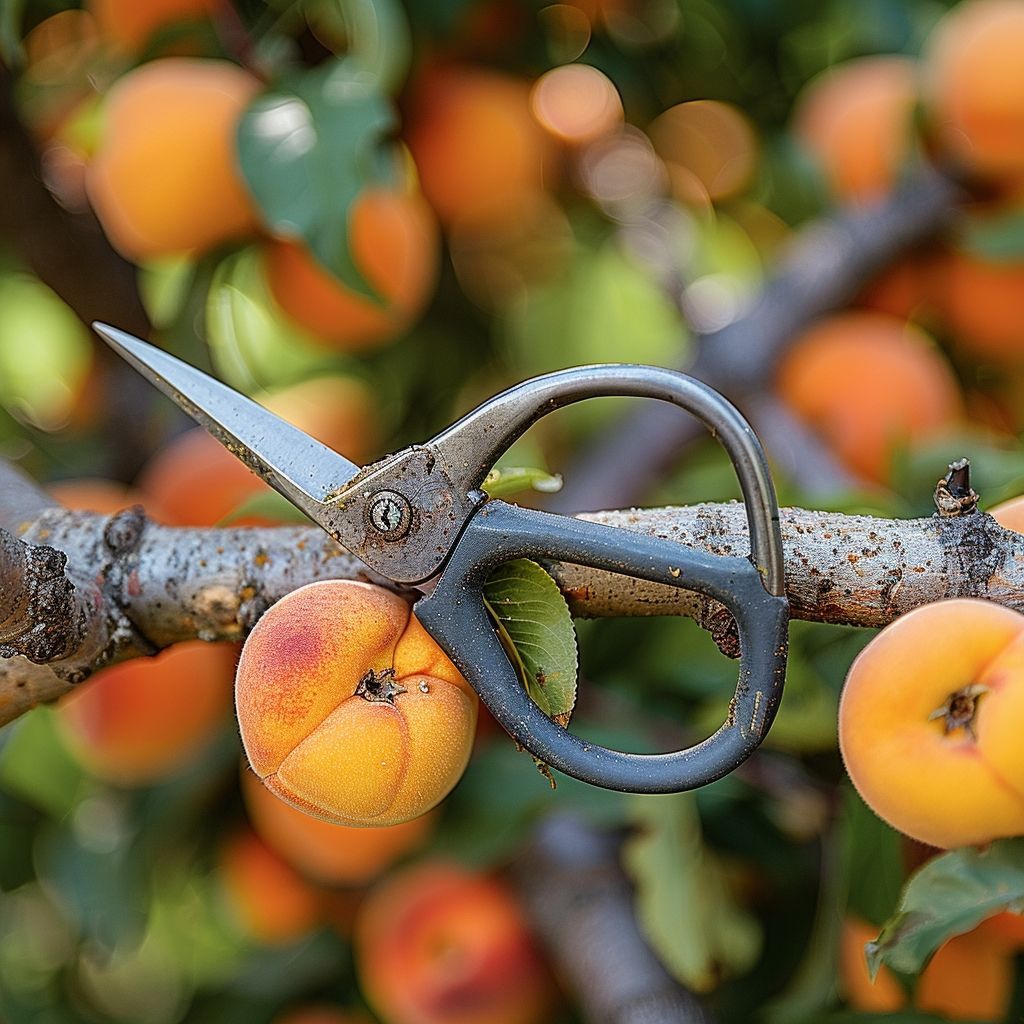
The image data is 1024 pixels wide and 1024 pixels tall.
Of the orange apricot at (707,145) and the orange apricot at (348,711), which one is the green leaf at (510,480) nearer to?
the orange apricot at (348,711)

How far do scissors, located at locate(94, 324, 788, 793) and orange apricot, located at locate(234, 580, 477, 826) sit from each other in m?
0.02

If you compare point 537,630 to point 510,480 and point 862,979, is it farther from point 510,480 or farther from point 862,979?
point 862,979

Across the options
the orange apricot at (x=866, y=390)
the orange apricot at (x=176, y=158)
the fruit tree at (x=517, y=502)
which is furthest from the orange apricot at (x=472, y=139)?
the orange apricot at (x=866, y=390)

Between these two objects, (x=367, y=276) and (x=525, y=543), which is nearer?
(x=525, y=543)

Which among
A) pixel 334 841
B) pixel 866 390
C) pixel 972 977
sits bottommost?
pixel 334 841

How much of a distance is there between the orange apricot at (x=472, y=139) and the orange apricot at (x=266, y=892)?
541 mm

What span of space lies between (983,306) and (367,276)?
513 millimetres

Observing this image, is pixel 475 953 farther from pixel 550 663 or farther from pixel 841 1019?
pixel 550 663

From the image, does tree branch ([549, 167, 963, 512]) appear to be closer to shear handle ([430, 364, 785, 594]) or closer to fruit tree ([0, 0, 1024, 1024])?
fruit tree ([0, 0, 1024, 1024])

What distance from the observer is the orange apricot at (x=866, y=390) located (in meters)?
0.91

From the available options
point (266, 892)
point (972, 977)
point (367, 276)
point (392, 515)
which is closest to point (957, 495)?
point (392, 515)

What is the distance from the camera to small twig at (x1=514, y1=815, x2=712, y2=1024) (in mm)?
756

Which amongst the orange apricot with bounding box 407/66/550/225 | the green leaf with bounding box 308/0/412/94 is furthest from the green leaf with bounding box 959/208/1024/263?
the green leaf with bounding box 308/0/412/94

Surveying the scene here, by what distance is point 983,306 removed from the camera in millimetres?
974
